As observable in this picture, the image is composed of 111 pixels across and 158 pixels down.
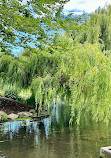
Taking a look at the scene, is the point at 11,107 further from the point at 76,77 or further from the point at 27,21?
the point at 27,21

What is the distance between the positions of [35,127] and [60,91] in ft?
6.18

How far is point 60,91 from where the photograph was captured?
6.91m

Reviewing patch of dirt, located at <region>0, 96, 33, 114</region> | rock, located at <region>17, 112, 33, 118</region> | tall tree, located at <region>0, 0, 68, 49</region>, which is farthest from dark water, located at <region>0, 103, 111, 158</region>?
tall tree, located at <region>0, 0, 68, 49</region>

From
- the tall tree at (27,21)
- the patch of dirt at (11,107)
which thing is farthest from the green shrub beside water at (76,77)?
the patch of dirt at (11,107)

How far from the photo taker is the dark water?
4691 millimetres

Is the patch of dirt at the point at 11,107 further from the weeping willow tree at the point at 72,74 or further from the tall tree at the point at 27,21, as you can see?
the tall tree at the point at 27,21

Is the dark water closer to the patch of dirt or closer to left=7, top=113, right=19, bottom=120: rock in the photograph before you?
left=7, top=113, right=19, bottom=120: rock

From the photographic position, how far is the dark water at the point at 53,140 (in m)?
4.69

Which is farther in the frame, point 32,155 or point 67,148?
point 67,148

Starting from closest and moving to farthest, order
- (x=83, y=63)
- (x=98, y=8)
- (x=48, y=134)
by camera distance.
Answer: (x=83, y=63) < (x=48, y=134) < (x=98, y=8)

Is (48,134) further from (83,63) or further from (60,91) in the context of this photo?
(83,63)

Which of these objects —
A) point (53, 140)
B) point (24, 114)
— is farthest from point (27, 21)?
point (24, 114)

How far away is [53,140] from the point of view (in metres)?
5.73

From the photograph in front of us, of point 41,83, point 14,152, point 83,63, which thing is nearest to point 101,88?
point 83,63
